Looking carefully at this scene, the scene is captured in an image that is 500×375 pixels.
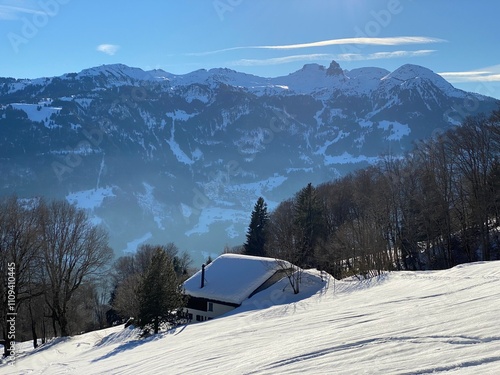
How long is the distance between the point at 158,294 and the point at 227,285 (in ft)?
28.5

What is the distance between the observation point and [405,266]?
3372 centimetres

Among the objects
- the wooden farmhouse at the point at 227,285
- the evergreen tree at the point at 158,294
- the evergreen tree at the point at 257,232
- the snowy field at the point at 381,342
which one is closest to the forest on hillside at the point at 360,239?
the evergreen tree at the point at 158,294

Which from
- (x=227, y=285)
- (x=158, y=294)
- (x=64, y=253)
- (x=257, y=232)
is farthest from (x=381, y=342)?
(x=257, y=232)

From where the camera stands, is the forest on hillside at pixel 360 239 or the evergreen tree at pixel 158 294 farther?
the forest on hillside at pixel 360 239

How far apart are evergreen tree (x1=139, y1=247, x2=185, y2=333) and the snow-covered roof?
634cm

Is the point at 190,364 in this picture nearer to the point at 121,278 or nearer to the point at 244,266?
the point at 244,266

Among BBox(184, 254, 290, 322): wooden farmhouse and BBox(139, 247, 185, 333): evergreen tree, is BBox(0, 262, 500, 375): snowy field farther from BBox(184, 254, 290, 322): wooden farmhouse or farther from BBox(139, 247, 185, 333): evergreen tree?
BBox(184, 254, 290, 322): wooden farmhouse

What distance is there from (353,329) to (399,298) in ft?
13.8

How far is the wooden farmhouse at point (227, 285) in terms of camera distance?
3031 centimetres

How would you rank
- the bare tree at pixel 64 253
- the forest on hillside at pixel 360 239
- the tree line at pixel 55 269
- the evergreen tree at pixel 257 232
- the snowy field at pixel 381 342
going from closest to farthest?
the snowy field at pixel 381 342 → the tree line at pixel 55 269 → the forest on hillside at pixel 360 239 → the bare tree at pixel 64 253 → the evergreen tree at pixel 257 232

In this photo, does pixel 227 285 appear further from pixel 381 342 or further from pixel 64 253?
pixel 381 342

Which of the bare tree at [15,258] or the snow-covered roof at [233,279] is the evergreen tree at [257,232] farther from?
the bare tree at [15,258]

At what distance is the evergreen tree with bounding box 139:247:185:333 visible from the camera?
912 inches

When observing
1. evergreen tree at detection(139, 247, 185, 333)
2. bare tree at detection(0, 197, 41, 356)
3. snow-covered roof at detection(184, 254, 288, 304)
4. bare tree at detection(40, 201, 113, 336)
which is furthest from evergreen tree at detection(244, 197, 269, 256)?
evergreen tree at detection(139, 247, 185, 333)
